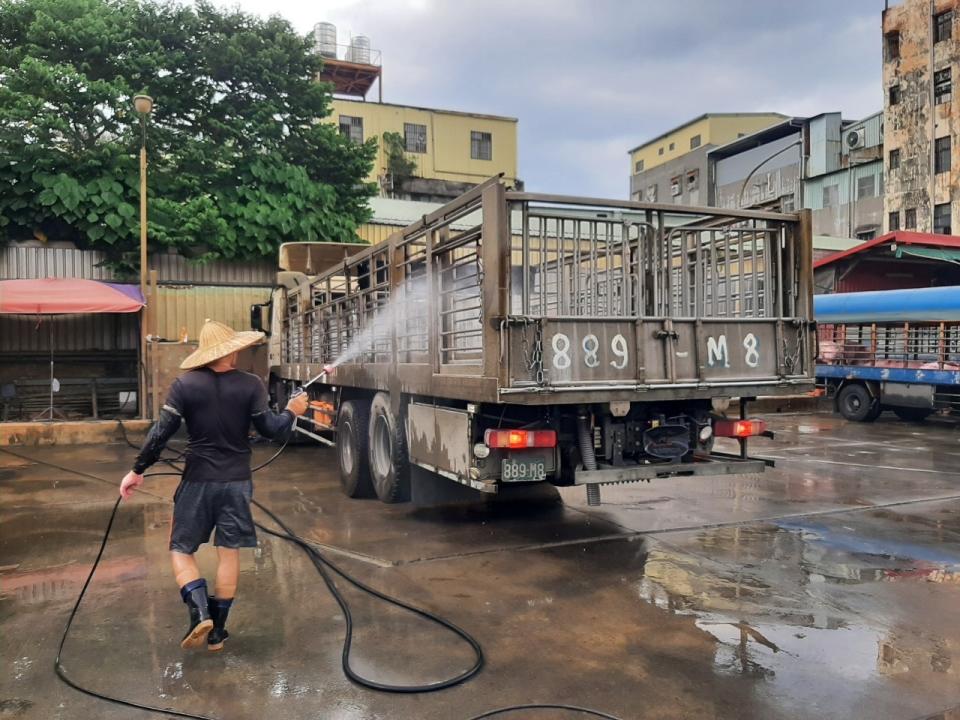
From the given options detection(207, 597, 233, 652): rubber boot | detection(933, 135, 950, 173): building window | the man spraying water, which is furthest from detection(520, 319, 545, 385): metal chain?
detection(933, 135, 950, 173): building window

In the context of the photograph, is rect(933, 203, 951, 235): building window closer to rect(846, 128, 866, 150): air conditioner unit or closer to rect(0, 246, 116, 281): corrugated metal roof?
rect(846, 128, 866, 150): air conditioner unit

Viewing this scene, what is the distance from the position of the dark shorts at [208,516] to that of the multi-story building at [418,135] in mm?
27953

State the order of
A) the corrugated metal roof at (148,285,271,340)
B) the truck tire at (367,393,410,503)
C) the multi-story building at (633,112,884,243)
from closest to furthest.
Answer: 1. the truck tire at (367,393,410,503)
2. the corrugated metal roof at (148,285,271,340)
3. the multi-story building at (633,112,884,243)

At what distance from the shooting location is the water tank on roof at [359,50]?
32656 millimetres

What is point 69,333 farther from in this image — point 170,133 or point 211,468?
point 211,468

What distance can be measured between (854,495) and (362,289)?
18.8 ft

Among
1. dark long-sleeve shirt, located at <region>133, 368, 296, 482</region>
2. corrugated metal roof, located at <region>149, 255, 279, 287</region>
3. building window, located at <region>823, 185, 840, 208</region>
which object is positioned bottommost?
dark long-sleeve shirt, located at <region>133, 368, 296, 482</region>

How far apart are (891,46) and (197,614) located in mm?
40625

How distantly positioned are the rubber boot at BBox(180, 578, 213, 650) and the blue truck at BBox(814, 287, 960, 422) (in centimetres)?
1402

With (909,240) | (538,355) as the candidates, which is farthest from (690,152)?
(538,355)

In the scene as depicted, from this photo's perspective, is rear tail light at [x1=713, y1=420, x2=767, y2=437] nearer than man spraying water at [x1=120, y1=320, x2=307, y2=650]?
No

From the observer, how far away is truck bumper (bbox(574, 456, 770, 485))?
5.49 m

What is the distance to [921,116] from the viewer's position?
3322 cm

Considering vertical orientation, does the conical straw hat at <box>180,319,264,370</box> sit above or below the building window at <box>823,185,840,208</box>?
below
